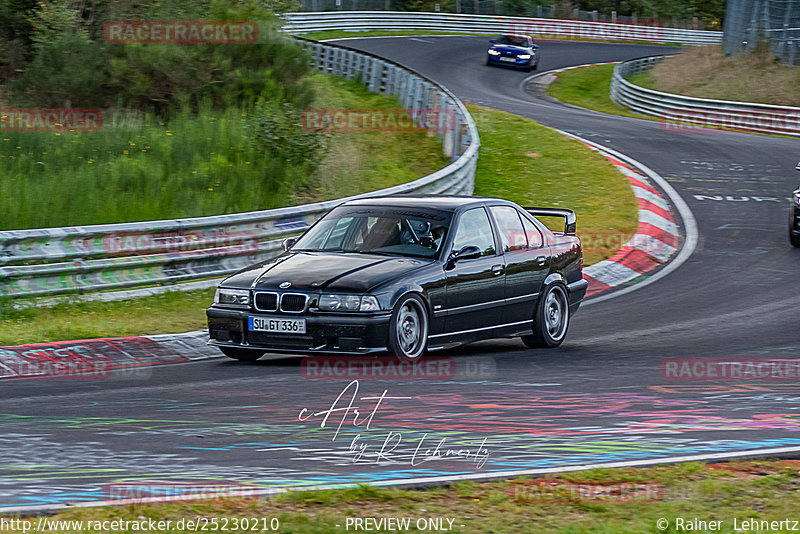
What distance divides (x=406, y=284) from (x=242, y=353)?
5.13 feet

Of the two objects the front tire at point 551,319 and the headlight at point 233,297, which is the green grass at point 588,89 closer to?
the front tire at point 551,319

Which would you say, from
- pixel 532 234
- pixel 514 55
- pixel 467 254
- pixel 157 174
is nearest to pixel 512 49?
pixel 514 55

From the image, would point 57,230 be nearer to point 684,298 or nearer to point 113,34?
point 684,298

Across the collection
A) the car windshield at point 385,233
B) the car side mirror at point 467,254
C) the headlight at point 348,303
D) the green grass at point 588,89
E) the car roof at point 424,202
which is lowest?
the green grass at point 588,89

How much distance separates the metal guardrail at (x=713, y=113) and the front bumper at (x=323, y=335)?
994 inches

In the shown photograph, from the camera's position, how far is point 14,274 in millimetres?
10398

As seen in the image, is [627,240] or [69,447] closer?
[69,447]

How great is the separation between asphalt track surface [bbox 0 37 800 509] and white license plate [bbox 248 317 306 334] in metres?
0.32

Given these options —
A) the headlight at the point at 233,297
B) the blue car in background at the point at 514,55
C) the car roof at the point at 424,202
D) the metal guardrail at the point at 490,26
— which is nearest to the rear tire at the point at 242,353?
the headlight at the point at 233,297

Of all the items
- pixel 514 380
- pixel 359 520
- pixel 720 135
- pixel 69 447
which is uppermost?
pixel 359 520

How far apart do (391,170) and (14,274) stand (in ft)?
35.0

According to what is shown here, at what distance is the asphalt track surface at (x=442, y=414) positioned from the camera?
17.6 ft

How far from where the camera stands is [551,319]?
10555 millimetres

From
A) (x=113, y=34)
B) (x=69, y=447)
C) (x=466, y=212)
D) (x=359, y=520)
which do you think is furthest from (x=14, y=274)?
(x=113, y=34)
